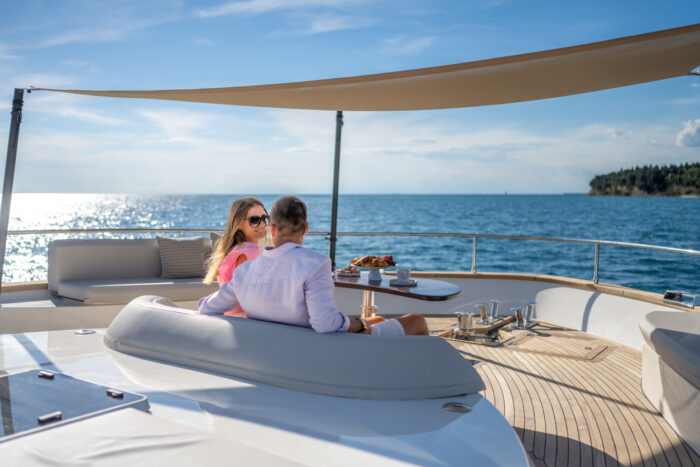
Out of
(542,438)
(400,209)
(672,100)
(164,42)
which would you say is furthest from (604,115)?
(542,438)

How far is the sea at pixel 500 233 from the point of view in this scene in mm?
23750

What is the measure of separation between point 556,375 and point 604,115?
1339 inches

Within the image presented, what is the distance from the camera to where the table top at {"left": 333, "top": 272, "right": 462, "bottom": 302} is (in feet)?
10.6

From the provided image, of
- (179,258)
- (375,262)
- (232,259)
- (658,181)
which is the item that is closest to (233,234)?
(232,259)

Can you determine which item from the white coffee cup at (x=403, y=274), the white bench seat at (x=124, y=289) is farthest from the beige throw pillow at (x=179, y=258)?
the white coffee cup at (x=403, y=274)

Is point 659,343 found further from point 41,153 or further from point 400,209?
point 400,209

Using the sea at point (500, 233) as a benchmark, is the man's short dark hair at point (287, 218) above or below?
above

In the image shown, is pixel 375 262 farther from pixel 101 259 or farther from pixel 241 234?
pixel 101 259

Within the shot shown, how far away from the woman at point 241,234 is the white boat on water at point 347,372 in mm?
567

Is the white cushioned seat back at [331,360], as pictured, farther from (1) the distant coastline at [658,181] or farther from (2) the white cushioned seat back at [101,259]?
(1) the distant coastline at [658,181]

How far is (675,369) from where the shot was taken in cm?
253

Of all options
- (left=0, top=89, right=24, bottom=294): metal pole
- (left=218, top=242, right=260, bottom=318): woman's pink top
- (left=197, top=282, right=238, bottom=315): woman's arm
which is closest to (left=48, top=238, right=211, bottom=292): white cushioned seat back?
(left=0, top=89, right=24, bottom=294): metal pole

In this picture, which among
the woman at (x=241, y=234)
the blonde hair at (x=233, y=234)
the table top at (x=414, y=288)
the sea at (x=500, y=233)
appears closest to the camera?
the woman at (x=241, y=234)

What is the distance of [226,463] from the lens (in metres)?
1.05
